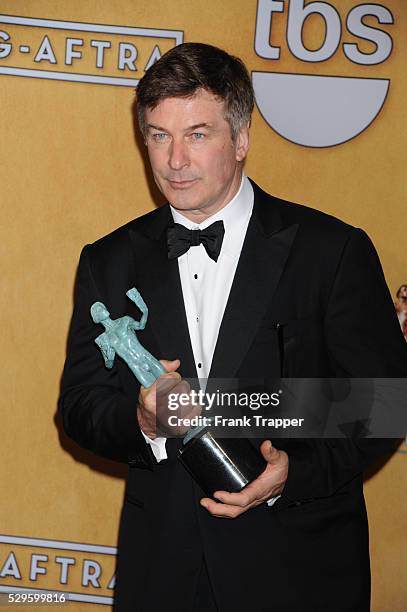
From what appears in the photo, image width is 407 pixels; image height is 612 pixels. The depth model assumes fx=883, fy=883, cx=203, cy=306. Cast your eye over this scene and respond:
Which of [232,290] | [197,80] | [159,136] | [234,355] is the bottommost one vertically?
[234,355]

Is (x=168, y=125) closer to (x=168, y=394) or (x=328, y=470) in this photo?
(x=168, y=394)

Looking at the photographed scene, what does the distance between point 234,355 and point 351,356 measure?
288mm

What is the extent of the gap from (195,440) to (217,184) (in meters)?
0.69

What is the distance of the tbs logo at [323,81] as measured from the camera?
327 centimetres

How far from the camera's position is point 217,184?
2.29 metres

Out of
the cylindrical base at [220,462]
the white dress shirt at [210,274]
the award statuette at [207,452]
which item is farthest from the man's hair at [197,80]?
the cylindrical base at [220,462]

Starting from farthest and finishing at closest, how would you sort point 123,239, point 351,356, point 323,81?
point 323,81 → point 123,239 → point 351,356

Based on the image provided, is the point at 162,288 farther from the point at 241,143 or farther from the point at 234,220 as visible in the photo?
the point at 241,143

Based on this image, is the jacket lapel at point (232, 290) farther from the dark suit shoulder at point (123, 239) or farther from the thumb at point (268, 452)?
the thumb at point (268, 452)

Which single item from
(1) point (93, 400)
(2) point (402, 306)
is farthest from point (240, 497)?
(2) point (402, 306)

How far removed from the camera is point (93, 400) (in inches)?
91.4

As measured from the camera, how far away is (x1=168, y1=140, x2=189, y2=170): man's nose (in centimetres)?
219

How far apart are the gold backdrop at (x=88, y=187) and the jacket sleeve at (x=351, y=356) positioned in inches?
45.6

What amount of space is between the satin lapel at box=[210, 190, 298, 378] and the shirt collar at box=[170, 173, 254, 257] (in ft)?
0.13
